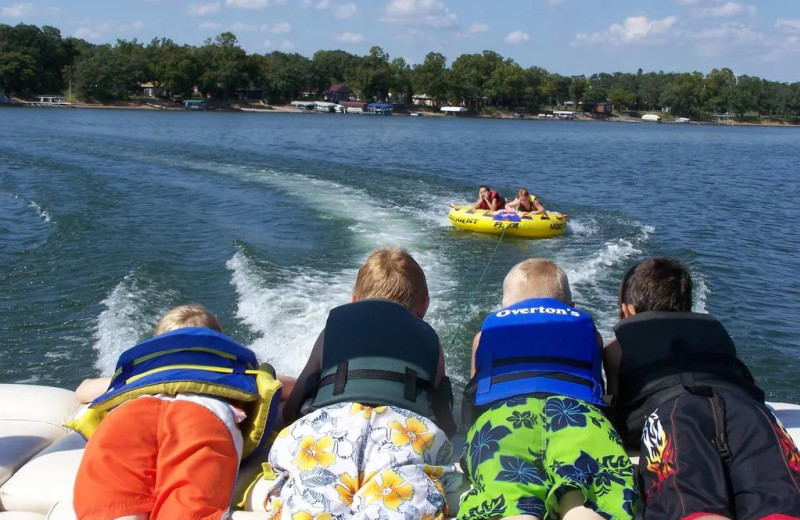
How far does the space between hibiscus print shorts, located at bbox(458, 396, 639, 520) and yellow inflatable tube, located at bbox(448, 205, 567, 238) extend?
440 inches

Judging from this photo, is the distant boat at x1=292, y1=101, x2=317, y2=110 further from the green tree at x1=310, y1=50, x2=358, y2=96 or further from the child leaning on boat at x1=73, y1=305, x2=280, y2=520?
the child leaning on boat at x1=73, y1=305, x2=280, y2=520

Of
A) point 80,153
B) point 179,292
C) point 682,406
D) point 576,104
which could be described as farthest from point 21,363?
point 576,104

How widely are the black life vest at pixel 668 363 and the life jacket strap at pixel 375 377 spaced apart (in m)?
0.96

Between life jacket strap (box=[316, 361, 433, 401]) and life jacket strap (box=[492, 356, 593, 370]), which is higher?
life jacket strap (box=[492, 356, 593, 370])

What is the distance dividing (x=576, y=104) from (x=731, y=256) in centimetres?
11379

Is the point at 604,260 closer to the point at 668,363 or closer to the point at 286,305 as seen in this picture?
the point at 286,305

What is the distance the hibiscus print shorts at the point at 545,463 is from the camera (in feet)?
8.16

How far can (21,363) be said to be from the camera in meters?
7.07

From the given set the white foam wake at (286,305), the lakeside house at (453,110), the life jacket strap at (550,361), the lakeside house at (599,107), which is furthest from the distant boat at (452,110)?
the life jacket strap at (550,361)

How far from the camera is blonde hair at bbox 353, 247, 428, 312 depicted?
10.5 feet

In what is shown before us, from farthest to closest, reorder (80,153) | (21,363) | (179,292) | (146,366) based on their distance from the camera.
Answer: (80,153) → (179,292) → (21,363) → (146,366)

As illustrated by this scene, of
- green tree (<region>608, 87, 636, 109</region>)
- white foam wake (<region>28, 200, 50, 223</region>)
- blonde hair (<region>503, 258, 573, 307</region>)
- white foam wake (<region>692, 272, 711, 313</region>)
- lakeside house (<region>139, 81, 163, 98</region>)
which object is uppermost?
green tree (<region>608, 87, 636, 109</region>)

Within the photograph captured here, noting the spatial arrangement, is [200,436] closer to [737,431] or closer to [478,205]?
[737,431]

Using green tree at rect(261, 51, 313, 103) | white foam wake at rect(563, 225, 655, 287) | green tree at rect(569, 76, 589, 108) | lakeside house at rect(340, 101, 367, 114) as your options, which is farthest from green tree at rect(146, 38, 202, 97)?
white foam wake at rect(563, 225, 655, 287)
